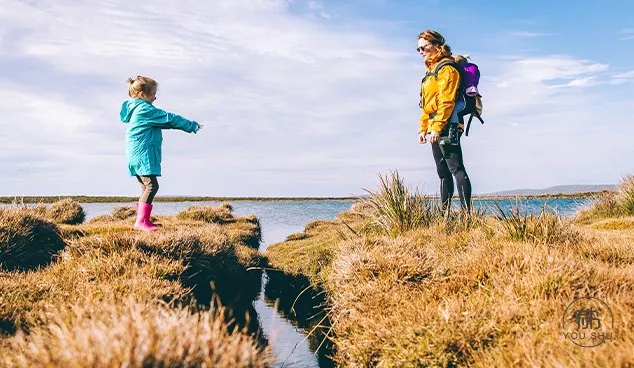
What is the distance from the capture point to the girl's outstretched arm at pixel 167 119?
9289 mm

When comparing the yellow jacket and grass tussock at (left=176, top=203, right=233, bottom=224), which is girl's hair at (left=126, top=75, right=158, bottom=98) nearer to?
the yellow jacket

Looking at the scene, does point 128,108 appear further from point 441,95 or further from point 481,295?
point 481,295

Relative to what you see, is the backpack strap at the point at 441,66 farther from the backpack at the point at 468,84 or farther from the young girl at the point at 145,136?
the young girl at the point at 145,136

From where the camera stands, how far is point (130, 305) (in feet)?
9.65

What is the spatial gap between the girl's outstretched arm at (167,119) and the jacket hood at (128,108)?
0.97 ft

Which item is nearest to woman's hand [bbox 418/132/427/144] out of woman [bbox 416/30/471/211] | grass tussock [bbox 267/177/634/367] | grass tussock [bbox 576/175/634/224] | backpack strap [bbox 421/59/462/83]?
woman [bbox 416/30/471/211]

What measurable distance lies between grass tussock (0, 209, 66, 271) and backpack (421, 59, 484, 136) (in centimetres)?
680

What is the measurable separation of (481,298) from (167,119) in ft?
23.1

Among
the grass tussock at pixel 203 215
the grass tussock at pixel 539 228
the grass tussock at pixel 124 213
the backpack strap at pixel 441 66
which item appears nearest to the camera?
the grass tussock at pixel 539 228

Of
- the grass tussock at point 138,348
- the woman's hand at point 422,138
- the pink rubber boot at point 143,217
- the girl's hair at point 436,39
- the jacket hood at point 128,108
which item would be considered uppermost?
the girl's hair at point 436,39

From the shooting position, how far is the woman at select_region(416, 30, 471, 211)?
8.08m

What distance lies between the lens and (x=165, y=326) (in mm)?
2676

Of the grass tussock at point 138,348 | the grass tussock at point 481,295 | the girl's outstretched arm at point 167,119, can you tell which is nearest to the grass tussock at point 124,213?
the girl's outstretched arm at point 167,119

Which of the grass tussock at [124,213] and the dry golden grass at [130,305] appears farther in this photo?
the grass tussock at [124,213]
